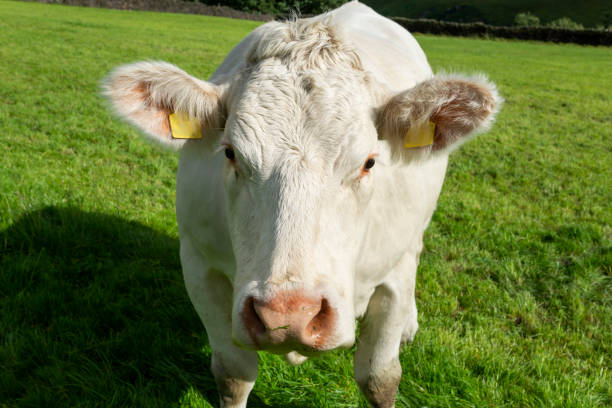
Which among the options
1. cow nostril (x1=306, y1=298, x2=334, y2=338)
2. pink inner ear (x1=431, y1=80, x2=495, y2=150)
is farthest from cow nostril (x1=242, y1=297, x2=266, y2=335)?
pink inner ear (x1=431, y1=80, x2=495, y2=150)

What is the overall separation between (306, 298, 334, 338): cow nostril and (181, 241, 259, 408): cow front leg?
951 mm

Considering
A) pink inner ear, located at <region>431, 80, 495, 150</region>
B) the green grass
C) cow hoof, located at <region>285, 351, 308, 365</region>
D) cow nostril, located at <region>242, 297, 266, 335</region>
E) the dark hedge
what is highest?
the green grass

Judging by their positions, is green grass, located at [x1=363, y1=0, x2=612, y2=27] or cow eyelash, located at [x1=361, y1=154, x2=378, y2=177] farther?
green grass, located at [x1=363, y1=0, x2=612, y2=27]

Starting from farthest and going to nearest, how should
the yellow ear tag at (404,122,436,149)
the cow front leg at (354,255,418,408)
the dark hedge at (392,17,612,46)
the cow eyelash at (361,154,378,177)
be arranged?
the dark hedge at (392,17,612,46)
the cow front leg at (354,255,418,408)
the yellow ear tag at (404,122,436,149)
the cow eyelash at (361,154,378,177)

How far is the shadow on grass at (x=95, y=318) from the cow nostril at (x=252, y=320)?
119 cm

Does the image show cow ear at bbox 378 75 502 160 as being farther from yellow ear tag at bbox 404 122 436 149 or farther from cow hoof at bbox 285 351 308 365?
cow hoof at bbox 285 351 308 365

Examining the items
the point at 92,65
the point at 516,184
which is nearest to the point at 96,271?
the point at 516,184

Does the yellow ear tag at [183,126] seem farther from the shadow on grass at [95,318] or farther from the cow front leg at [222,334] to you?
the shadow on grass at [95,318]

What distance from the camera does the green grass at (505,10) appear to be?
2820 inches

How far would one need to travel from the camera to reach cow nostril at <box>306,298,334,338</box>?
147 cm

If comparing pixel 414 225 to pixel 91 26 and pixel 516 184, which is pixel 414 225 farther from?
pixel 91 26

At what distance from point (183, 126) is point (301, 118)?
593mm

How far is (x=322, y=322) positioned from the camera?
149cm

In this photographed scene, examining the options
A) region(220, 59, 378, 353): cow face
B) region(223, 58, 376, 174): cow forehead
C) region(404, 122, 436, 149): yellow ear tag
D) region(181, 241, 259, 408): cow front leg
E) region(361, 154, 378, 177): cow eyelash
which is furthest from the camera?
region(181, 241, 259, 408): cow front leg
